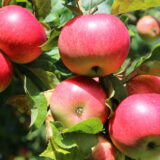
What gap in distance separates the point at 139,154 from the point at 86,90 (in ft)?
0.83

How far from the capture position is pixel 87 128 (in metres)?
0.90

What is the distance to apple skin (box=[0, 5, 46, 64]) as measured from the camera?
1.06 metres

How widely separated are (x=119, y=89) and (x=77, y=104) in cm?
16

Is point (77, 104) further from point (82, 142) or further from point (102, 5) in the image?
point (102, 5)

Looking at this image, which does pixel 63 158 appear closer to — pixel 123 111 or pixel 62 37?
pixel 123 111

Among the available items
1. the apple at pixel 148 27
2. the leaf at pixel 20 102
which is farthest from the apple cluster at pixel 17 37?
the apple at pixel 148 27

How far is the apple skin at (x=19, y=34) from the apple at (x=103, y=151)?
15.1 inches

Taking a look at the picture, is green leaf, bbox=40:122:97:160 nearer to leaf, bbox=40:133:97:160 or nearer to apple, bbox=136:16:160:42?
leaf, bbox=40:133:97:160

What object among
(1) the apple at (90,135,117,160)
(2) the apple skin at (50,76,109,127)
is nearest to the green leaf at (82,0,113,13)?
(2) the apple skin at (50,76,109,127)

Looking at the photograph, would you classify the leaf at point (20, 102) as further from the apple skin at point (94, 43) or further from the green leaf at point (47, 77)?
the apple skin at point (94, 43)

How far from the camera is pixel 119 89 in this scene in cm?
104

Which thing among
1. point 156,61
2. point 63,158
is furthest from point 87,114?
point 156,61

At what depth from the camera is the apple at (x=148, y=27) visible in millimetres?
3289

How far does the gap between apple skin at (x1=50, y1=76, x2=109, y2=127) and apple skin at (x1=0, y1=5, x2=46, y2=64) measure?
0.67 feet
